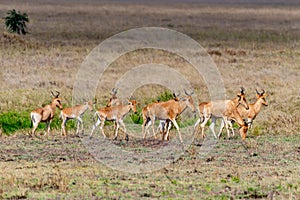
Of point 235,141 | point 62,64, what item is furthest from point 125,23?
point 235,141

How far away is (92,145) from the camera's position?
1522 cm

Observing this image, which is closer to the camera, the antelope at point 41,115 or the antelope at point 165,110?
the antelope at point 165,110

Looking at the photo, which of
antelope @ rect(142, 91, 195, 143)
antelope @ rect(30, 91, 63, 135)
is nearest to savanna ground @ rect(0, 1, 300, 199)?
antelope @ rect(30, 91, 63, 135)

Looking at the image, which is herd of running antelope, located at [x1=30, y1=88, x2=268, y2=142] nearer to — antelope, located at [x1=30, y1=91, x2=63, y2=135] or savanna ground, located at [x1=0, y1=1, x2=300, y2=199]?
antelope, located at [x1=30, y1=91, x2=63, y2=135]

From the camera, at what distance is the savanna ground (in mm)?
11250

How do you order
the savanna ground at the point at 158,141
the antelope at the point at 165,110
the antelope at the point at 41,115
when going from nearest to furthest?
1. the savanna ground at the point at 158,141
2. the antelope at the point at 165,110
3. the antelope at the point at 41,115

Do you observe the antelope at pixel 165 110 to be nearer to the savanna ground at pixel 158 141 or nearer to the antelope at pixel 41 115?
the savanna ground at pixel 158 141

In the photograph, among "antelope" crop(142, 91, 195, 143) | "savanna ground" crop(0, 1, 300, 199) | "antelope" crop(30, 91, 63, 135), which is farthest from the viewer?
"antelope" crop(30, 91, 63, 135)

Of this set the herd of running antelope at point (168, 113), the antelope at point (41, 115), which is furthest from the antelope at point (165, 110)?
the antelope at point (41, 115)

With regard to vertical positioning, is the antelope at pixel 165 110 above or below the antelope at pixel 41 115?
above

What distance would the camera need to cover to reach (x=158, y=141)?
15758 millimetres

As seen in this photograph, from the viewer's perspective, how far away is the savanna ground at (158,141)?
11250mm

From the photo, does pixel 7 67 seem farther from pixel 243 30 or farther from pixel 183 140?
pixel 243 30

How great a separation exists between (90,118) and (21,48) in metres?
14.1
